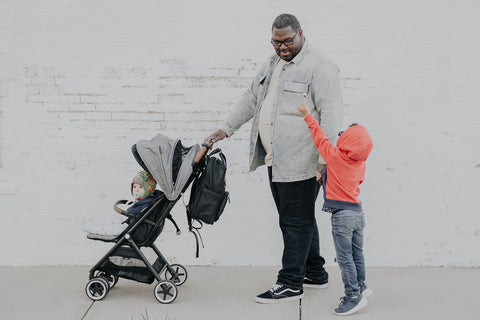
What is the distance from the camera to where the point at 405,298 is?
16.9ft

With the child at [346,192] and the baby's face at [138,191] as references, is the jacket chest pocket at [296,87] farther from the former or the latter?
the baby's face at [138,191]

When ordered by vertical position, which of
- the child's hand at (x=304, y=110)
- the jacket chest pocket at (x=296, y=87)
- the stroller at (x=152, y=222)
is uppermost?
the jacket chest pocket at (x=296, y=87)

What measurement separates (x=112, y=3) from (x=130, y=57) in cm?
50

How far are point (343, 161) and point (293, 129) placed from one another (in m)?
0.49

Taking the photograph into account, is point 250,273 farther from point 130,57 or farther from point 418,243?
point 130,57

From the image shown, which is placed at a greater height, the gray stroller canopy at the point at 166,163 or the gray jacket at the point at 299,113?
the gray jacket at the point at 299,113

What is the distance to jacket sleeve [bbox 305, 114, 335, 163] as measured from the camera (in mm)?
4612

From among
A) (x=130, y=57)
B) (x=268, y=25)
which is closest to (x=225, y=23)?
(x=268, y=25)

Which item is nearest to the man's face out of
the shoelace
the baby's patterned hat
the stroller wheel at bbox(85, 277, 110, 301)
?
the baby's patterned hat

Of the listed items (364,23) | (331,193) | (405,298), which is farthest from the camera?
(364,23)

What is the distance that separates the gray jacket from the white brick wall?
1.00 m

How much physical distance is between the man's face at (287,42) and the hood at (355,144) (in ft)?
2.39

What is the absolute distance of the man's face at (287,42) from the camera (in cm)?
475

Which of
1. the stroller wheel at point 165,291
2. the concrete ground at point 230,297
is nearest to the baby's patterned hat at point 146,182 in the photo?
the stroller wheel at point 165,291
